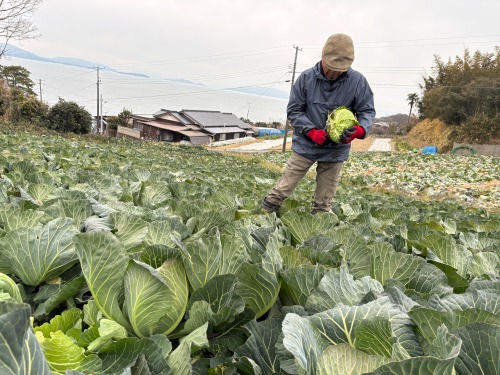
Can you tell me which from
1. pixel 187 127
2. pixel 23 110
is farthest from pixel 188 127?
pixel 23 110

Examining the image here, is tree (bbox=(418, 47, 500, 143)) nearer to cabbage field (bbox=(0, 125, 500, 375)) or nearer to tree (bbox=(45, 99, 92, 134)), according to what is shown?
tree (bbox=(45, 99, 92, 134))

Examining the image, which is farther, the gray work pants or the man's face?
the gray work pants

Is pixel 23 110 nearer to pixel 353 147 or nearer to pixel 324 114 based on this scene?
pixel 324 114

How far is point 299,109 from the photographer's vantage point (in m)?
4.55

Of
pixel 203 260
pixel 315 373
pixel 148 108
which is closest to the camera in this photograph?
pixel 315 373

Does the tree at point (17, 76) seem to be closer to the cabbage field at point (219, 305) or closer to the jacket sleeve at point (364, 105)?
the jacket sleeve at point (364, 105)

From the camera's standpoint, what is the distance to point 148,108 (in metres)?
141

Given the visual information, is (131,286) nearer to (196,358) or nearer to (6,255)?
(196,358)

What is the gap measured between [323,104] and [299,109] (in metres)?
0.30

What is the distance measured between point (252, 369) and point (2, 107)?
124 feet

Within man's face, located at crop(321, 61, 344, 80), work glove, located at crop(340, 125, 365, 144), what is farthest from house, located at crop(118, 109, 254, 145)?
work glove, located at crop(340, 125, 365, 144)

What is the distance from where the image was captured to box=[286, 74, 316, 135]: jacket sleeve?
14.3ft

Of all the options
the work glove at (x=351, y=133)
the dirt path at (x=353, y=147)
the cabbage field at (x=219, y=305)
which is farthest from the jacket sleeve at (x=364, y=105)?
the dirt path at (x=353, y=147)

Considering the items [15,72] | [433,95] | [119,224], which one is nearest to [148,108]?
[15,72]
